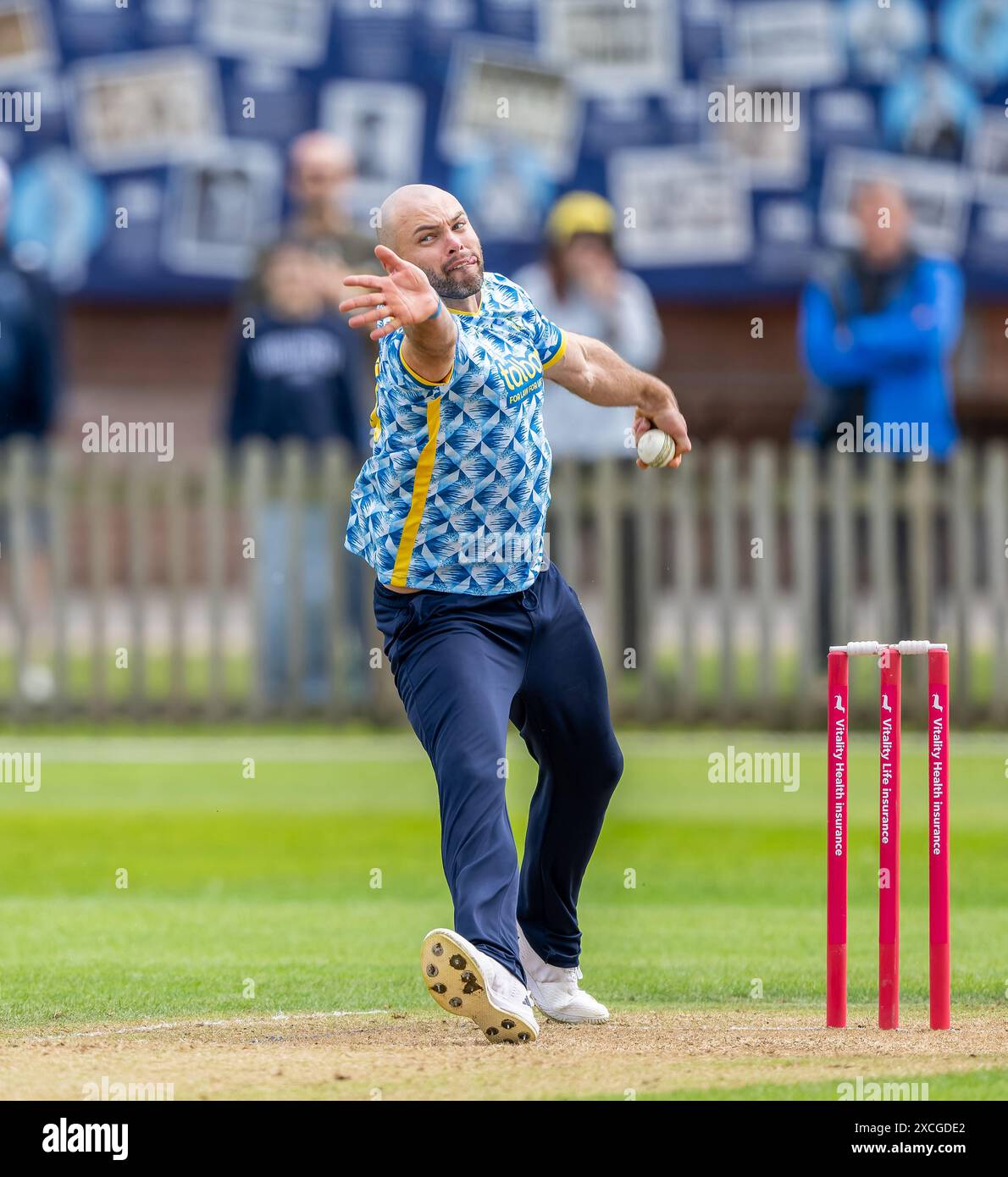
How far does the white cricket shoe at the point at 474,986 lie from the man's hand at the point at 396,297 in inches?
58.3

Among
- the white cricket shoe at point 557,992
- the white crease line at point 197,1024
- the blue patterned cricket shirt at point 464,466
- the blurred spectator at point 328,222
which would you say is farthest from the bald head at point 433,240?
the blurred spectator at point 328,222

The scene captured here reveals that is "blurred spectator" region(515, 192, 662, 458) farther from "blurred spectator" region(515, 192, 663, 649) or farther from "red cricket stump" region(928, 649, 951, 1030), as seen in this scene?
"red cricket stump" region(928, 649, 951, 1030)

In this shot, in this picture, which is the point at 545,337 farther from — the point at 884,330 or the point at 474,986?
the point at 884,330

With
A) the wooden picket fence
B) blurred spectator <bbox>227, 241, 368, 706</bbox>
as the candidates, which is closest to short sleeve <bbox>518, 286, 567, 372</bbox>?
the wooden picket fence

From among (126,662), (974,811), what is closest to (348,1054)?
(974,811)

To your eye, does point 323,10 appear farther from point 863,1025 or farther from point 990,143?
point 863,1025

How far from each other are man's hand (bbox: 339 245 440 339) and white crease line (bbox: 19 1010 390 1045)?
78.1 inches

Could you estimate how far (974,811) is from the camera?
11039 millimetres

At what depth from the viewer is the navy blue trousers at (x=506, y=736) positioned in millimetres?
5938

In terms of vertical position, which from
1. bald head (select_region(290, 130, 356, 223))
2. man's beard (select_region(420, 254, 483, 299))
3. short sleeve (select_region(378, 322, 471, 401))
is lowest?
short sleeve (select_region(378, 322, 471, 401))

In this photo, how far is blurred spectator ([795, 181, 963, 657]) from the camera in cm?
1374

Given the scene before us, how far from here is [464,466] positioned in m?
6.05

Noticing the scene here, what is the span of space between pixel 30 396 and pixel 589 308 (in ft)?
11.8

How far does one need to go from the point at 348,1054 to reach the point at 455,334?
1.83 metres
